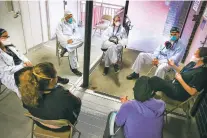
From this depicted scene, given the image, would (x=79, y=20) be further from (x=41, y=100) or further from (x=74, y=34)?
(x=41, y=100)

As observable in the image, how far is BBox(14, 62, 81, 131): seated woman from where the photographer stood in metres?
1.44

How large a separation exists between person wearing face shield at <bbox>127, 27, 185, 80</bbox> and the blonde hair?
192cm

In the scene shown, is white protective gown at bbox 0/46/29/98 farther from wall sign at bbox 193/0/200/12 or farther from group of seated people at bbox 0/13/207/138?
wall sign at bbox 193/0/200/12

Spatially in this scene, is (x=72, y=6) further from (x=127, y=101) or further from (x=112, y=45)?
(x=127, y=101)

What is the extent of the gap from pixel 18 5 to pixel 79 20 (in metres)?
2.24

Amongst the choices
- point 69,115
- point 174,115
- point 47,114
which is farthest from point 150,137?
point 174,115

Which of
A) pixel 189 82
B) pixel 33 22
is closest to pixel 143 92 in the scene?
pixel 189 82

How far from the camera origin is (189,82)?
2172 mm

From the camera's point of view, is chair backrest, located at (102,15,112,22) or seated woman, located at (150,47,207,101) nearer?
seated woman, located at (150,47,207,101)

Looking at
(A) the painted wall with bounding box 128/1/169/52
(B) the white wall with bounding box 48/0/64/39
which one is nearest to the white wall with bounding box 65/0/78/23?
(B) the white wall with bounding box 48/0/64/39

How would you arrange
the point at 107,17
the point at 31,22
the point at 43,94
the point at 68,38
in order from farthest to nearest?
the point at 107,17 < the point at 31,22 < the point at 68,38 < the point at 43,94

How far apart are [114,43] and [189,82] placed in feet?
5.21

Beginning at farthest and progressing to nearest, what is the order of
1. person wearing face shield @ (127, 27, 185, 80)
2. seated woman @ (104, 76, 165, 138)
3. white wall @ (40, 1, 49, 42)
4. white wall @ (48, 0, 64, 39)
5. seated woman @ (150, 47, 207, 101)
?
white wall @ (48, 0, 64, 39), white wall @ (40, 1, 49, 42), person wearing face shield @ (127, 27, 185, 80), seated woman @ (150, 47, 207, 101), seated woman @ (104, 76, 165, 138)

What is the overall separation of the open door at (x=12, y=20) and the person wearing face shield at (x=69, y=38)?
798 millimetres
